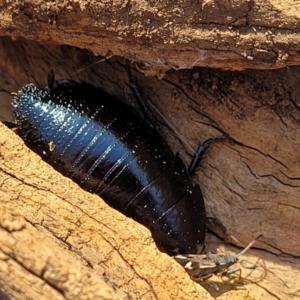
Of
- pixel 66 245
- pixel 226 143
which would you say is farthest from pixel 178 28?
pixel 66 245

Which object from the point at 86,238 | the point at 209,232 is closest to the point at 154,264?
the point at 86,238

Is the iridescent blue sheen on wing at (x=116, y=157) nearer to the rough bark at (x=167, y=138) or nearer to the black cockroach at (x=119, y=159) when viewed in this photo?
the black cockroach at (x=119, y=159)

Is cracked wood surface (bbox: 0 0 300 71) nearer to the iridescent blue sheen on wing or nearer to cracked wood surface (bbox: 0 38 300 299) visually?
cracked wood surface (bbox: 0 38 300 299)

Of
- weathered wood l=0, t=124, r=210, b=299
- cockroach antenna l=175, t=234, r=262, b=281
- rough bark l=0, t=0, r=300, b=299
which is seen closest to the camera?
weathered wood l=0, t=124, r=210, b=299

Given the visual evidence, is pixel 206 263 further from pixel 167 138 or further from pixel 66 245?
pixel 66 245

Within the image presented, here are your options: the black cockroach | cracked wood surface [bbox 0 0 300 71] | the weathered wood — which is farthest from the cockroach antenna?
cracked wood surface [bbox 0 0 300 71]

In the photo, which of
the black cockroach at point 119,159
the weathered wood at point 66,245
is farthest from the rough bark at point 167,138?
the black cockroach at point 119,159
